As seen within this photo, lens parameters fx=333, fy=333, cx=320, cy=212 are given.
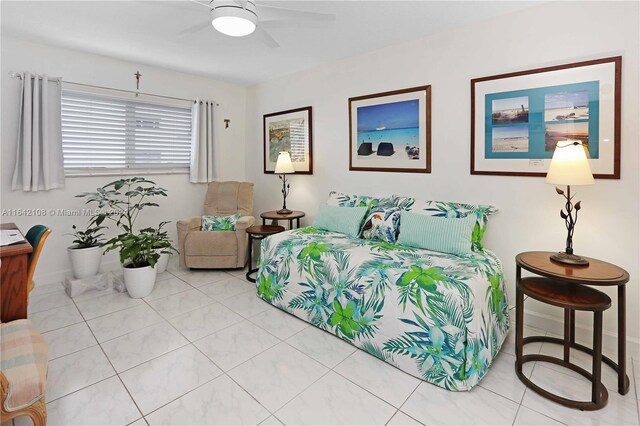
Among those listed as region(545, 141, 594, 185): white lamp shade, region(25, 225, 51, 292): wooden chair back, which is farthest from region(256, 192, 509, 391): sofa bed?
region(25, 225, 51, 292): wooden chair back

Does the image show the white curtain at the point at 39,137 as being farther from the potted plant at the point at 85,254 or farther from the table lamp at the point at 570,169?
the table lamp at the point at 570,169

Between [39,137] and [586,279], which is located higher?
[39,137]

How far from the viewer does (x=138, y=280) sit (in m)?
3.14

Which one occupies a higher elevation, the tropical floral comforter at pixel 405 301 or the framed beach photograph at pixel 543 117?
the framed beach photograph at pixel 543 117

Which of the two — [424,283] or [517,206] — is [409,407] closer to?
[424,283]

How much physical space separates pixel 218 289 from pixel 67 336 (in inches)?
49.8

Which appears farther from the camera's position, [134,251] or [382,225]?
[134,251]

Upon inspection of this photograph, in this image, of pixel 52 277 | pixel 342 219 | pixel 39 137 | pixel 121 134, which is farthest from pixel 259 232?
pixel 39 137

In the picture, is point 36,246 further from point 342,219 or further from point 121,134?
point 342,219

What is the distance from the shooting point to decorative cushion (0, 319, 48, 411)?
1365 mm

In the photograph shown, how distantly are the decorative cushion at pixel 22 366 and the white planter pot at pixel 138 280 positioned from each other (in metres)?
1.48

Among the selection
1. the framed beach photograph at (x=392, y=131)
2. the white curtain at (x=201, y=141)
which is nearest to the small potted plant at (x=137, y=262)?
the white curtain at (x=201, y=141)

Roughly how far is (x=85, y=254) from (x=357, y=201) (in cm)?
277

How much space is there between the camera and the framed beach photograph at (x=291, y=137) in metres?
4.11
